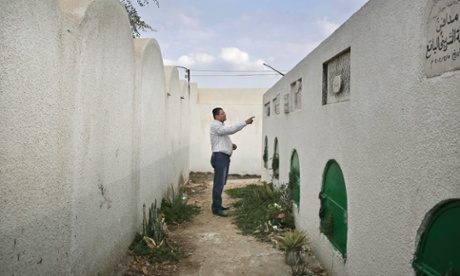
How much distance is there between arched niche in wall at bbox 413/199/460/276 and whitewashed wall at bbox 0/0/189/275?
2.27m

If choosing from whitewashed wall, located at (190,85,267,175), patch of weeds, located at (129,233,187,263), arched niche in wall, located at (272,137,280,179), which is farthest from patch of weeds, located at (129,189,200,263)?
whitewashed wall, located at (190,85,267,175)

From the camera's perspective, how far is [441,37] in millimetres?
1808

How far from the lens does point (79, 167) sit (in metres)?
2.73

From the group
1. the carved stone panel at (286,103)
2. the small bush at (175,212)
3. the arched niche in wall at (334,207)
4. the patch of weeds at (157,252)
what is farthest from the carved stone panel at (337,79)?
the small bush at (175,212)

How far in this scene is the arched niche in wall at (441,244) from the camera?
5.66 feet

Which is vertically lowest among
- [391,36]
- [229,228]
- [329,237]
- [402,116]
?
[229,228]

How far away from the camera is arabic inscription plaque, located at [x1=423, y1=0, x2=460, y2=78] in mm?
1683

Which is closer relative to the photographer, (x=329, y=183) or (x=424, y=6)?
(x=424, y=6)

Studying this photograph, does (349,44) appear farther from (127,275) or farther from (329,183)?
(127,275)

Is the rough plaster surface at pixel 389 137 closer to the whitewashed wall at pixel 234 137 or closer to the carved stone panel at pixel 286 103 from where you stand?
the carved stone panel at pixel 286 103

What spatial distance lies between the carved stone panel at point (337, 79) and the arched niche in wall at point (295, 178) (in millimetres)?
1803

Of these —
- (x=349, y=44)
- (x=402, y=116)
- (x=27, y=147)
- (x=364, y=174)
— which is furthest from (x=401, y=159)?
(x=27, y=147)

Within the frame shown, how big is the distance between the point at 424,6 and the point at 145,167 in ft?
12.9

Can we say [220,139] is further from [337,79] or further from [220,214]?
[337,79]
